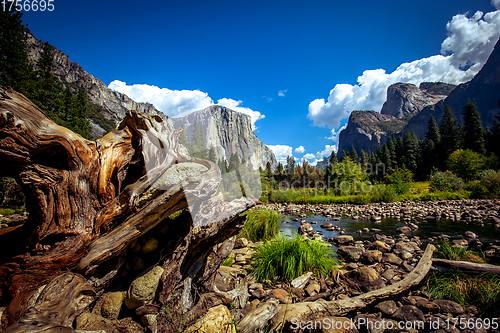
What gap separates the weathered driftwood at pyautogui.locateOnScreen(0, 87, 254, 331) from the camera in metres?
1.80

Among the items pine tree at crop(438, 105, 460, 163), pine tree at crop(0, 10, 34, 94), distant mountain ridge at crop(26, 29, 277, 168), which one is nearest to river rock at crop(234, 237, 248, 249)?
pine tree at crop(0, 10, 34, 94)

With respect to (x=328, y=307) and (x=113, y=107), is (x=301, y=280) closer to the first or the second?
(x=328, y=307)

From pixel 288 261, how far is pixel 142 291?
2406mm

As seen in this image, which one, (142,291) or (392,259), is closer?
(142,291)

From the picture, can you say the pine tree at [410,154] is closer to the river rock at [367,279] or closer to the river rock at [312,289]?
the river rock at [367,279]

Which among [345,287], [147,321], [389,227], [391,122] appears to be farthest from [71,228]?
[391,122]

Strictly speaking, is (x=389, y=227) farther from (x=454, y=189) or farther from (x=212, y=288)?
(x=454, y=189)

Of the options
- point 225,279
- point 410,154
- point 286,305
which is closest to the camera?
point 286,305

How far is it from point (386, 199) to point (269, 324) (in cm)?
1983

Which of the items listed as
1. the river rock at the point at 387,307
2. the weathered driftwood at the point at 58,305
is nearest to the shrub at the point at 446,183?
the river rock at the point at 387,307

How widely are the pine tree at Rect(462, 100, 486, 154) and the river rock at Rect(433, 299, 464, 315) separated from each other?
53248 millimetres

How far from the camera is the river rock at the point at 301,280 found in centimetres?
331

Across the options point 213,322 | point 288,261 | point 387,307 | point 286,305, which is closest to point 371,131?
point 288,261

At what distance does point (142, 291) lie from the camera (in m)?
2.13
